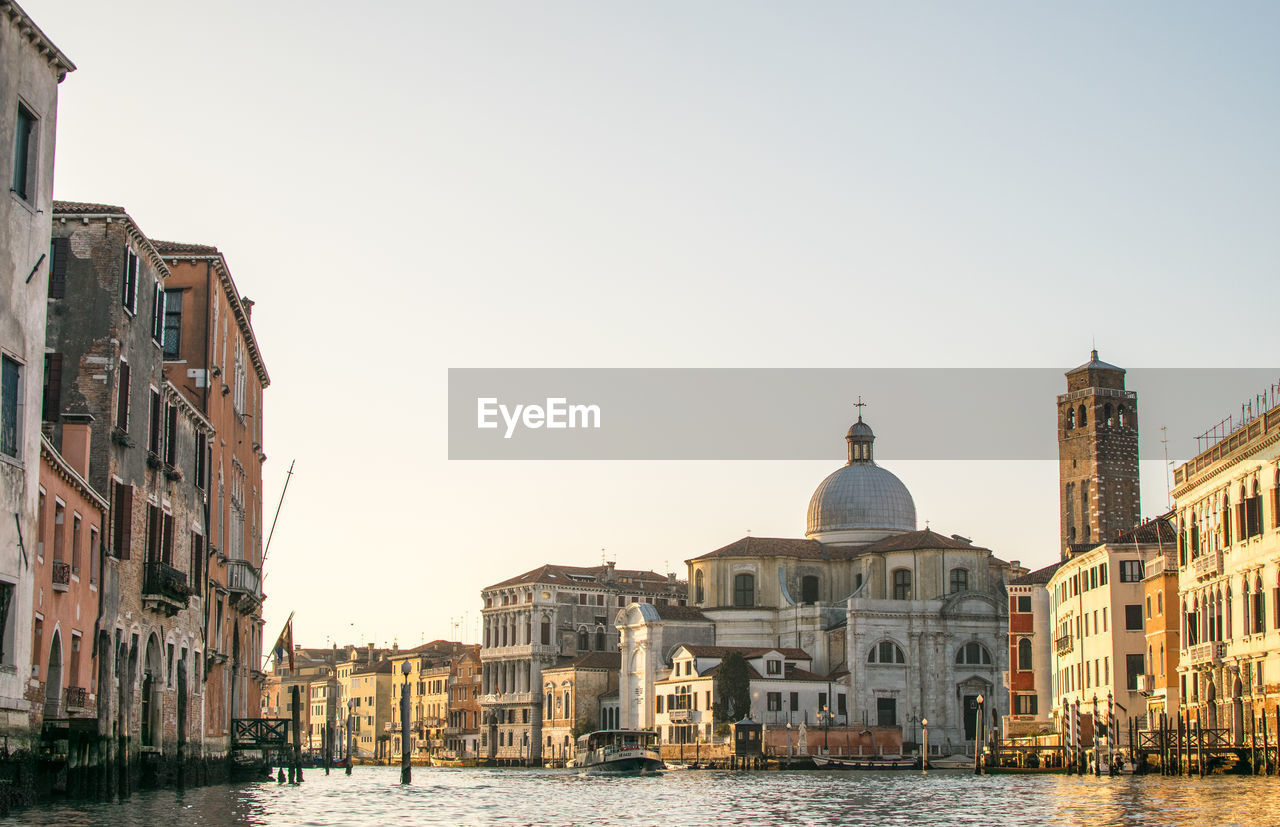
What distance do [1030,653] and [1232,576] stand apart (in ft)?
92.3

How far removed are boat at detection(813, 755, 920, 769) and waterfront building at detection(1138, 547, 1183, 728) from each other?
17.7 meters

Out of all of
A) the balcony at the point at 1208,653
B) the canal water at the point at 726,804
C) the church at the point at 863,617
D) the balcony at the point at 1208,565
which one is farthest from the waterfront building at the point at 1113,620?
the church at the point at 863,617

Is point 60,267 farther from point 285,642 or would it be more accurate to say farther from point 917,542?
point 917,542

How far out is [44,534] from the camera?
74.1 feet

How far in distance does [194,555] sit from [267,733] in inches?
353

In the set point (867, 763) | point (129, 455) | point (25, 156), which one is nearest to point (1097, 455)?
point (867, 763)

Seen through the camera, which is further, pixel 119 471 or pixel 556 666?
pixel 556 666

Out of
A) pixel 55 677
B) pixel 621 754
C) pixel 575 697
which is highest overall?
pixel 55 677

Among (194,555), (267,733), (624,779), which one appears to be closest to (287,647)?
(267,733)

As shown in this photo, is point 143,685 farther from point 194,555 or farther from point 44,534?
point 44,534

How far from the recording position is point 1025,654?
69.2 m

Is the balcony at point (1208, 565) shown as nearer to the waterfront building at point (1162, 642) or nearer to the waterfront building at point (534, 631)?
the waterfront building at point (1162, 642)

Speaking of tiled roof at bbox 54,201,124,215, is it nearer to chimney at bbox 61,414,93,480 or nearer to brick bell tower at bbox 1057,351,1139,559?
chimney at bbox 61,414,93,480

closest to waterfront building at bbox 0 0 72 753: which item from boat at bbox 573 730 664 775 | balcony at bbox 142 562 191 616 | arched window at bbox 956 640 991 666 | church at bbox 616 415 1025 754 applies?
balcony at bbox 142 562 191 616
